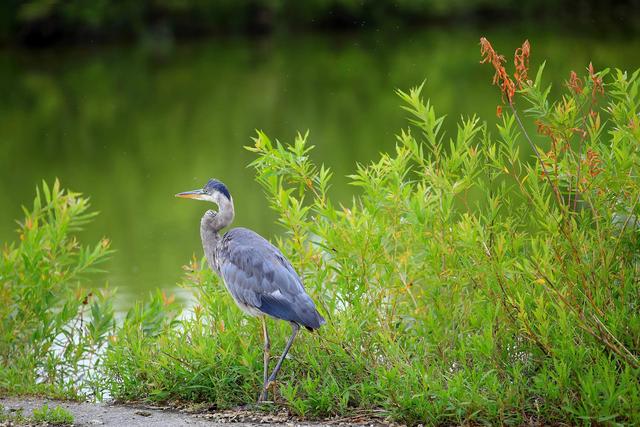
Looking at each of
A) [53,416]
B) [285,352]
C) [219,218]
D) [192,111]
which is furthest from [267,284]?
[192,111]

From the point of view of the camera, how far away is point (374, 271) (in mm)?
5973

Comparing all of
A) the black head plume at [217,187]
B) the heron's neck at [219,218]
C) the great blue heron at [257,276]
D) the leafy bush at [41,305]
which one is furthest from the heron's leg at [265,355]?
the leafy bush at [41,305]

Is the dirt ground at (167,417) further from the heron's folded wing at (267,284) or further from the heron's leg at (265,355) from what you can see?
the heron's folded wing at (267,284)

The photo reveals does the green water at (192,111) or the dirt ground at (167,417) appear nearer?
the dirt ground at (167,417)

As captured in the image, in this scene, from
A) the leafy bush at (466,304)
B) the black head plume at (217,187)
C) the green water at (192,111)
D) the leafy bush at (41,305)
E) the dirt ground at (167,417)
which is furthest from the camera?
the green water at (192,111)

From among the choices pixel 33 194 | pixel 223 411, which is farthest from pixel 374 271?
pixel 33 194

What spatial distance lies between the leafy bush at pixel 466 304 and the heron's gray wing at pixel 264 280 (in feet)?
1.06

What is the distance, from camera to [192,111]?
24.2 m

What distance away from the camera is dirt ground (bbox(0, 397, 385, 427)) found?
5109 mm

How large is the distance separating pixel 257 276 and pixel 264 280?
67 mm

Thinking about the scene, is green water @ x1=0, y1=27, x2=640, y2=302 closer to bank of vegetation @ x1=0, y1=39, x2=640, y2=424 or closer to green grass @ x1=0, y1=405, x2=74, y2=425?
bank of vegetation @ x1=0, y1=39, x2=640, y2=424

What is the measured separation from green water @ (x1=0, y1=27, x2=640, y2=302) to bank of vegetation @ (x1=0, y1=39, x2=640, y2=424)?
17.8 feet

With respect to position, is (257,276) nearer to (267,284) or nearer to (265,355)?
(267,284)

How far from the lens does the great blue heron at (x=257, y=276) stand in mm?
5285
